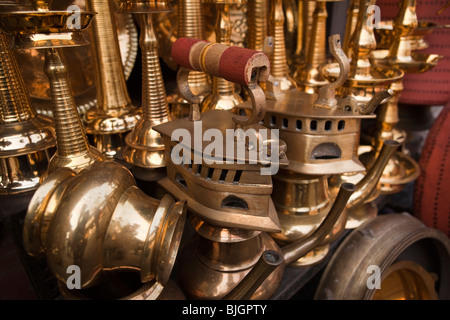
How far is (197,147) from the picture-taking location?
1.60 ft

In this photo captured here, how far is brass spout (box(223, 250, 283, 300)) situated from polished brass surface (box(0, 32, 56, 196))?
0.45m

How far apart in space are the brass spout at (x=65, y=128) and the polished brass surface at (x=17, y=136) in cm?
7

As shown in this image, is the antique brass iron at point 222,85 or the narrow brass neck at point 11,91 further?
the antique brass iron at point 222,85

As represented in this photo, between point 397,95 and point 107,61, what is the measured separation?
2.83 ft

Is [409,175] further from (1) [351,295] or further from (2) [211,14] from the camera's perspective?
(2) [211,14]

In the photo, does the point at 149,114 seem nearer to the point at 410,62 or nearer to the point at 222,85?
the point at 222,85

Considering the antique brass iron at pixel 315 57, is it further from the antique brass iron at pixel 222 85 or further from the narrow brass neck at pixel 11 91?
the narrow brass neck at pixel 11 91

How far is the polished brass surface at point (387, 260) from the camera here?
31.0 inches

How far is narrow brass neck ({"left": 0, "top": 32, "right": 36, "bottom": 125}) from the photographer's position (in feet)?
1.98

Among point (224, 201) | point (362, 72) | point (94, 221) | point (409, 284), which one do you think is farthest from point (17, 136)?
point (409, 284)

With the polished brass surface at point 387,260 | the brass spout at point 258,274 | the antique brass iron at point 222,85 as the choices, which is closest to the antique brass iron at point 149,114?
the antique brass iron at point 222,85

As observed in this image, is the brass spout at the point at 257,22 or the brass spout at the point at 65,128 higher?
the brass spout at the point at 257,22

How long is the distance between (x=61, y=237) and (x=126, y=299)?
0.14 meters

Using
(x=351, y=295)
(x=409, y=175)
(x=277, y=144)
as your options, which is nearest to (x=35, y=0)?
(x=277, y=144)
